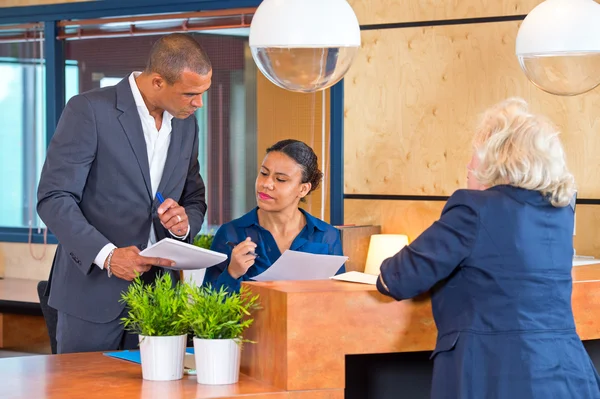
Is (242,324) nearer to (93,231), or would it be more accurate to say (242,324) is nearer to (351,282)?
(351,282)

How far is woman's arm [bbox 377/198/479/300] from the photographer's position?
2365 mm

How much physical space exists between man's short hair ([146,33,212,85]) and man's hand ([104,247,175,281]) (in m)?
0.59

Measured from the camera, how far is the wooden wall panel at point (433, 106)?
470 cm

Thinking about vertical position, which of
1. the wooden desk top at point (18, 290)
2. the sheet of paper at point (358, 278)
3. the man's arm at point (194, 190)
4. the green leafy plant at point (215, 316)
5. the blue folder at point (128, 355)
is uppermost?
the man's arm at point (194, 190)

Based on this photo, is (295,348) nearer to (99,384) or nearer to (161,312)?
(161,312)

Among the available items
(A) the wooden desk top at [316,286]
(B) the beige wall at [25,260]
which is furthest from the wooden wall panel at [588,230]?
(B) the beige wall at [25,260]

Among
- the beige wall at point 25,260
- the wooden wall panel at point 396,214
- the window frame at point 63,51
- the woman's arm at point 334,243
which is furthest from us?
the beige wall at point 25,260

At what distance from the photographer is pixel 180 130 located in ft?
11.1

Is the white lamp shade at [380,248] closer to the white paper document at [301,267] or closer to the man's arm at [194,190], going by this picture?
the man's arm at [194,190]

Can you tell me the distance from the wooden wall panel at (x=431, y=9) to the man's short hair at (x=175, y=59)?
2131 millimetres

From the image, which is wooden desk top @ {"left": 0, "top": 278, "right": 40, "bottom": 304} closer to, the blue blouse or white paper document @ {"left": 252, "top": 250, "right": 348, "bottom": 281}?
the blue blouse

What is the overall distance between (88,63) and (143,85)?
3.22 metres

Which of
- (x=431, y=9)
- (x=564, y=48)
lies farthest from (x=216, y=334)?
(x=431, y=9)

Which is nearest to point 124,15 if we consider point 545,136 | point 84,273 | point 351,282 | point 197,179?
point 197,179
